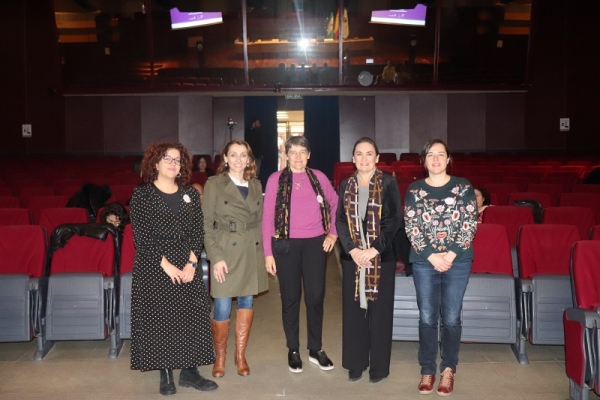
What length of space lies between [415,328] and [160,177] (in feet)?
6.69

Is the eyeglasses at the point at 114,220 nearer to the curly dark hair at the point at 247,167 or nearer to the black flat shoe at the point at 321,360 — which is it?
the curly dark hair at the point at 247,167

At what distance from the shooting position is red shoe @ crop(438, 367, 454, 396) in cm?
385

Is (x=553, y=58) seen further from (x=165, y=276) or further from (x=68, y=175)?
(x=165, y=276)

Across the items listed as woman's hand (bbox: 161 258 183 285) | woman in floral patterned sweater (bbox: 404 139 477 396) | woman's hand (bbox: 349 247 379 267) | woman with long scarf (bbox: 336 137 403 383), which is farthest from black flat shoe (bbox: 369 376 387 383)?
woman's hand (bbox: 161 258 183 285)

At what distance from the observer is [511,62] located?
15.2 meters

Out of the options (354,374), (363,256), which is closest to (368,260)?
A: (363,256)

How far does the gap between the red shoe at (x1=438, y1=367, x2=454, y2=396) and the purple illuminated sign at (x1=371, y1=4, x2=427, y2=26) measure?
12.4 meters

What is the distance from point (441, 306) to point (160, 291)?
66.7 inches

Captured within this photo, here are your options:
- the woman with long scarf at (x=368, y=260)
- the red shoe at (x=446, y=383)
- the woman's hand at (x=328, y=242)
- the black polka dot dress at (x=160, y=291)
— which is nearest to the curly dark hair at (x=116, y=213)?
the black polka dot dress at (x=160, y=291)

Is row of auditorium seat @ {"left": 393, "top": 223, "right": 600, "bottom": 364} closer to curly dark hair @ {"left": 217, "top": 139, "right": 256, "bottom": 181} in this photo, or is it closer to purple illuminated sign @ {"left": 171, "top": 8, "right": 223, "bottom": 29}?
curly dark hair @ {"left": 217, "top": 139, "right": 256, "bottom": 181}

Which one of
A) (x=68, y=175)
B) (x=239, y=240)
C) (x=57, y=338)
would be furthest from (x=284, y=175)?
(x=68, y=175)

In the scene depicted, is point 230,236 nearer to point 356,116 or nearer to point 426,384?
point 426,384

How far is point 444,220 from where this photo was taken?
379cm

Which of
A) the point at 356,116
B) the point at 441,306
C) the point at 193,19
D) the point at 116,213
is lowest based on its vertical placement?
the point at 441,306
